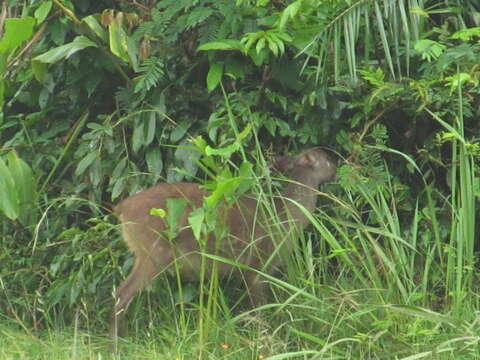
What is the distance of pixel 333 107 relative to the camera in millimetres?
6746

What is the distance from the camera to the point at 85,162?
679cm

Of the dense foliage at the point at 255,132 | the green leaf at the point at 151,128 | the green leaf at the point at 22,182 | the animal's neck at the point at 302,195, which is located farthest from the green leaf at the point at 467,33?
the green leaf at the point at 22,182

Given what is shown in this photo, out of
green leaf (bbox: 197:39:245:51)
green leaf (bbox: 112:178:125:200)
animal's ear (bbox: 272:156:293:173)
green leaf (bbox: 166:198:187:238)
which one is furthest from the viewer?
green leaf (bbox: 112:178:125:200)

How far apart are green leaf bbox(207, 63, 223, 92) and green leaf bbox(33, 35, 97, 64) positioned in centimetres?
72

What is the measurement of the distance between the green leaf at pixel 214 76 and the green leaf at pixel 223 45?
22cm

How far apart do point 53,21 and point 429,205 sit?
2589 millimetres

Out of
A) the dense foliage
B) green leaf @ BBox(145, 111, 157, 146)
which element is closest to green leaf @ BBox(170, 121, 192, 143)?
the dense foliage

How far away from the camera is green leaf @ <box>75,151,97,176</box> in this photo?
679 centimetres

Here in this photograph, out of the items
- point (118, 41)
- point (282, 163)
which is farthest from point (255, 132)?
point (118, 41)

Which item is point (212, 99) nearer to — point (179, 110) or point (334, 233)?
point (179, 110)

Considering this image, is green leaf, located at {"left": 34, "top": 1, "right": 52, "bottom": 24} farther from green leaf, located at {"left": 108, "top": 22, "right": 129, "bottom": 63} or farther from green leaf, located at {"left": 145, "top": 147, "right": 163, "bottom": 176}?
green leaf, located at {"left": 145, "top": 147, "right": 163, "bottom": 176}

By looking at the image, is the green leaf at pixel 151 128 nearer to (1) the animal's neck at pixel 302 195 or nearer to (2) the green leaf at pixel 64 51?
(2) the green leaf at pixel 64 51

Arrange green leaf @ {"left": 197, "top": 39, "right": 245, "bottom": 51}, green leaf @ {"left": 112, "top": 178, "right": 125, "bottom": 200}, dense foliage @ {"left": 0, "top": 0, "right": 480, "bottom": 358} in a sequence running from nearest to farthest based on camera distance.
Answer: dense foliage @ {"left": 0, "top": 0, "right": 480, "bottom": 358}
green leaf @ {"left": 197, "top": 39, "right": 245, "bottom": 51}
green leaf @ {"left": 112, "top": 178, "right": 125, "bottom": 200}

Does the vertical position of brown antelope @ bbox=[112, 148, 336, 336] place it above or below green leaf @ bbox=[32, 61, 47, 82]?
below
